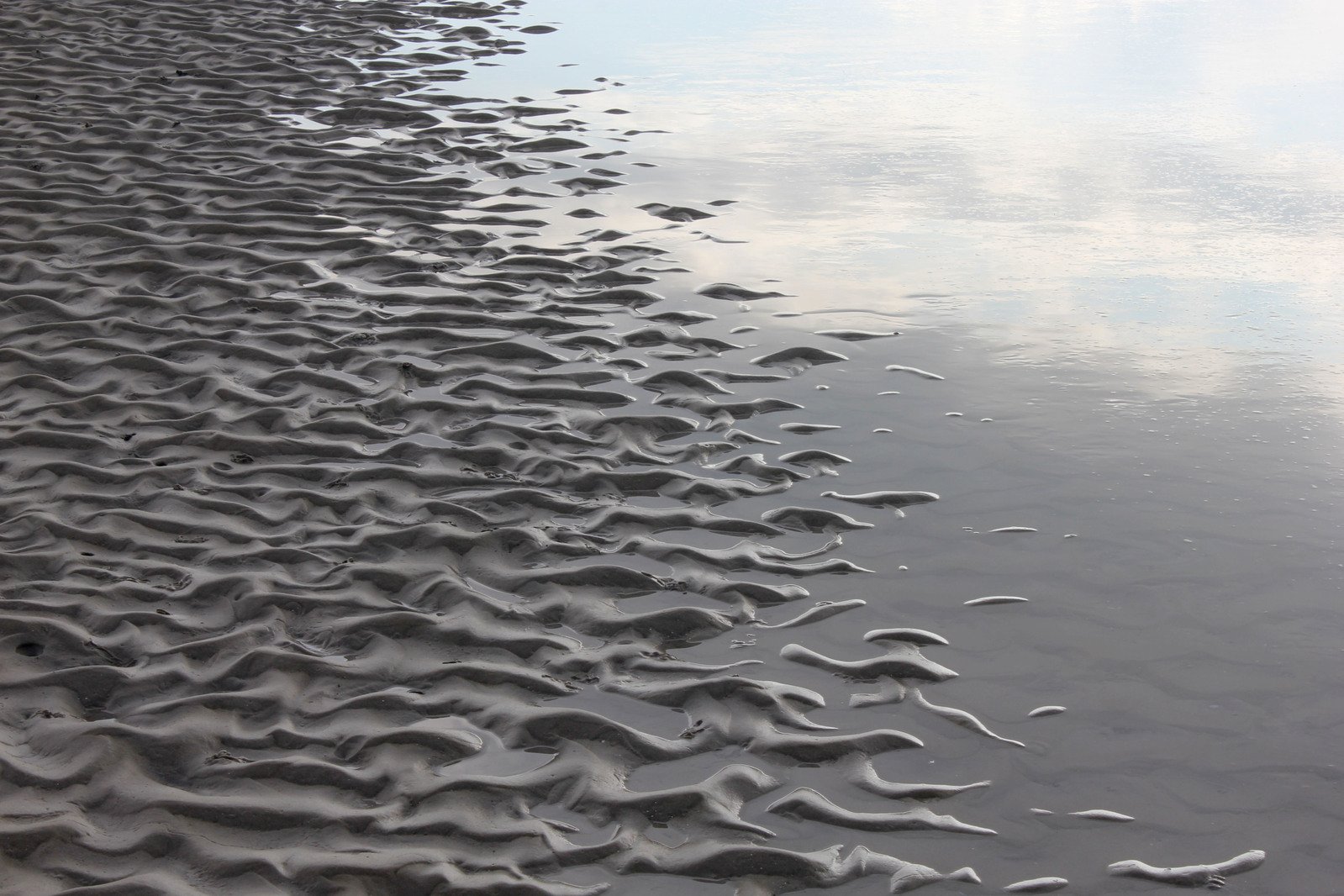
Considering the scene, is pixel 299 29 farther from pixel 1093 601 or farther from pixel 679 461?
pixel 1093 601

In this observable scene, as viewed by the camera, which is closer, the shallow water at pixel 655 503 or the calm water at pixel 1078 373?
the shallow water at pixel 655 503

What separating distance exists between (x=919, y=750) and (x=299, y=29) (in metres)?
13.6

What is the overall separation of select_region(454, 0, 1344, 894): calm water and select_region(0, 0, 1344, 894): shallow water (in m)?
0.03

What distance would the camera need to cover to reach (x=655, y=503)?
5.32 metres

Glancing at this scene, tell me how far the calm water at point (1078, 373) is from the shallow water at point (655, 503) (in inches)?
1.1

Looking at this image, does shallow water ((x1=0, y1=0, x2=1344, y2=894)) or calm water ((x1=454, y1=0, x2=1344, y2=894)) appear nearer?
shallow water ((x1=0, y1=0, x2=1344, y2=894))

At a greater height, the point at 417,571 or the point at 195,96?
the point at 195,96

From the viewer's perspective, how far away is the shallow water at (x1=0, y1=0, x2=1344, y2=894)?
11.7 feet

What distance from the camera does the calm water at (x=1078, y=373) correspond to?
3840 mm

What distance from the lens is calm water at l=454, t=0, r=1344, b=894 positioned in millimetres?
3840

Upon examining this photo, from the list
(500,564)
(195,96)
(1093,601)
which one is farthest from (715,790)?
(195,96)

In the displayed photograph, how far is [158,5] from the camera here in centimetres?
1548

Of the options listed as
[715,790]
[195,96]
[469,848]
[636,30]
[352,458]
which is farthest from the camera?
[636,30]

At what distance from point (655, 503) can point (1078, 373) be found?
268 cm
